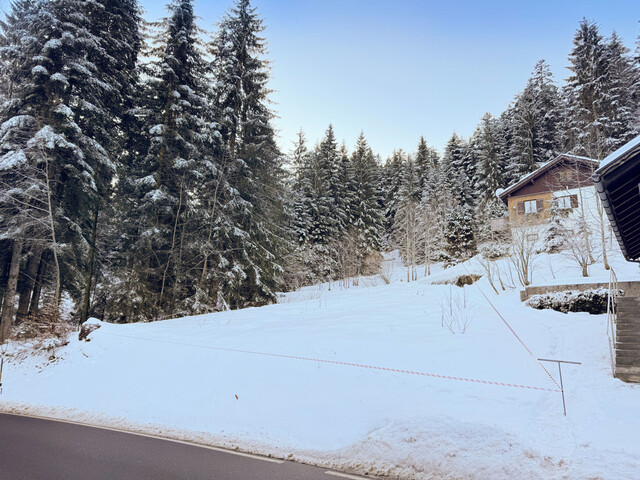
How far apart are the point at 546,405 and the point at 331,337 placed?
5.05 metres

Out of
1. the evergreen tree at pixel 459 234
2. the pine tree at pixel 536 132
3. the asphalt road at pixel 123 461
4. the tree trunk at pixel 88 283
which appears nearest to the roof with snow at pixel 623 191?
the asphalt road at pixel 123 461

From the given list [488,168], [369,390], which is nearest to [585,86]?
[488,168]

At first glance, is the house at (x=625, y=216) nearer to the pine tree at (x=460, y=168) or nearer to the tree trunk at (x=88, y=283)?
the tree trunk at (x=88, y=283)

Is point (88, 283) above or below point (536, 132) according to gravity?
below

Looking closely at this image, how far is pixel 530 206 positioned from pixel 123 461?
3278cm

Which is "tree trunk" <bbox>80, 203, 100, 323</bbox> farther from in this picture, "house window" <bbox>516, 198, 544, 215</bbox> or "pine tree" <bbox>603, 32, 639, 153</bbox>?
"pine tree" <bbox>603, 32, 639, 153</bbox>

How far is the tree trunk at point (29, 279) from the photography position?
14781mm

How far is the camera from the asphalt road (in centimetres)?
425

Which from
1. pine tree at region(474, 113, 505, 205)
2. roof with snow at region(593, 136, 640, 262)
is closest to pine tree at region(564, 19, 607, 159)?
pine tree at region(474, 113, 505, 205)

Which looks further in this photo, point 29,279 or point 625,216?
point 29,279

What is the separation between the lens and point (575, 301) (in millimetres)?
11266

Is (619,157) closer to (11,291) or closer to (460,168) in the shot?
(11,291)

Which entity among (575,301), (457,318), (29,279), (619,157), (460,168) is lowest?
(457,318)

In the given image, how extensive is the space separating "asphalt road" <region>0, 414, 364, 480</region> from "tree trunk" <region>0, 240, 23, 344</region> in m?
10.4
